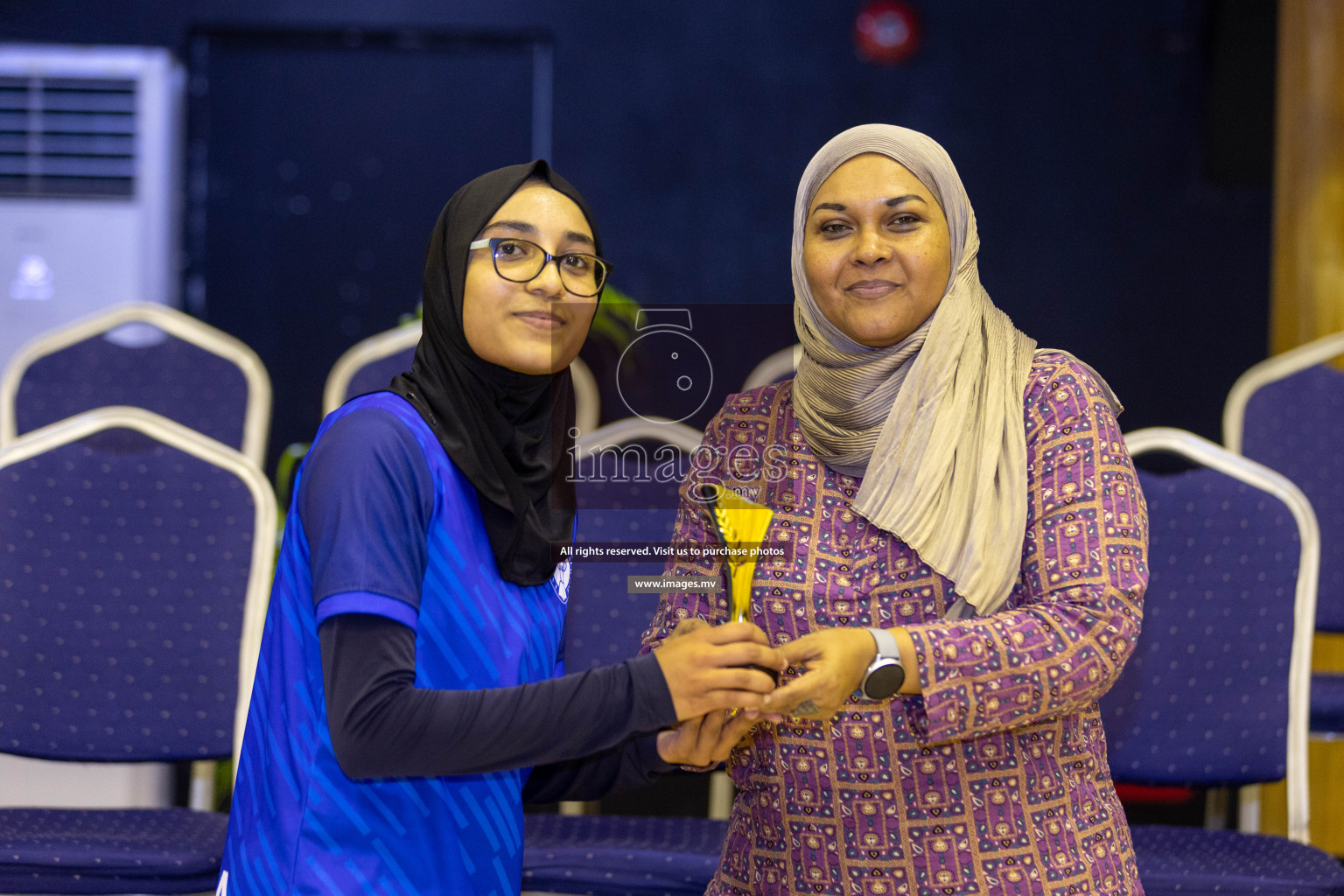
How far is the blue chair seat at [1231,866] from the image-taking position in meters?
1.59

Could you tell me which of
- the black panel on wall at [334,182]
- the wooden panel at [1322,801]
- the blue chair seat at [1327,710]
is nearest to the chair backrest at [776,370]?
the blue chair seat at [1327,710]

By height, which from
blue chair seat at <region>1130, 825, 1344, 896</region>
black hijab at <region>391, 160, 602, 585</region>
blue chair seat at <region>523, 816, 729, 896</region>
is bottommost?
blue chair seat at <region>523, 816, 729, 896</region>

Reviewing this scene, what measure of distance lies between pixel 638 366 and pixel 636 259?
359 cm

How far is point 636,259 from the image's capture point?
4.63 metres

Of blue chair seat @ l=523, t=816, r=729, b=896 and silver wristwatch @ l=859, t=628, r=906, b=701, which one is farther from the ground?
silver wristwatch @ l=859, t=628, r=906, b=701

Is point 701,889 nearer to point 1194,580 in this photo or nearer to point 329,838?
point 329,838

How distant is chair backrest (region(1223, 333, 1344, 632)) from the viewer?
2578 mm

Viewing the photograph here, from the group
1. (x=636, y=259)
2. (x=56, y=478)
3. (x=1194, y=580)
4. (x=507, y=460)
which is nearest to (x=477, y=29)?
(x=636, y=259)

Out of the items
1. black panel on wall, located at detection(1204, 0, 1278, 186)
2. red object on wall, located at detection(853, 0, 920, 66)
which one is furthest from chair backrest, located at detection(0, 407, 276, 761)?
black panel on wall, located at detection(1204, 0, 1278, 186)

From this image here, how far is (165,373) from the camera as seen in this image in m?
2.71

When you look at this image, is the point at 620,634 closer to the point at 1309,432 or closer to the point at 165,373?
the point at 165,373

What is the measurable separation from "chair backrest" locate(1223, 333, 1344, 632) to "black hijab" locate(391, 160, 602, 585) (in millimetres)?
1962

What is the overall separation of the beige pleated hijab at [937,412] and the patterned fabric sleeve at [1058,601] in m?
0.03

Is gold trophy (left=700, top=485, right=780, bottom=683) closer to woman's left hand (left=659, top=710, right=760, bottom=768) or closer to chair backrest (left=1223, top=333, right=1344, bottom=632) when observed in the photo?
woman's left hand (left=659, top=710, right=760, bottom=768)
